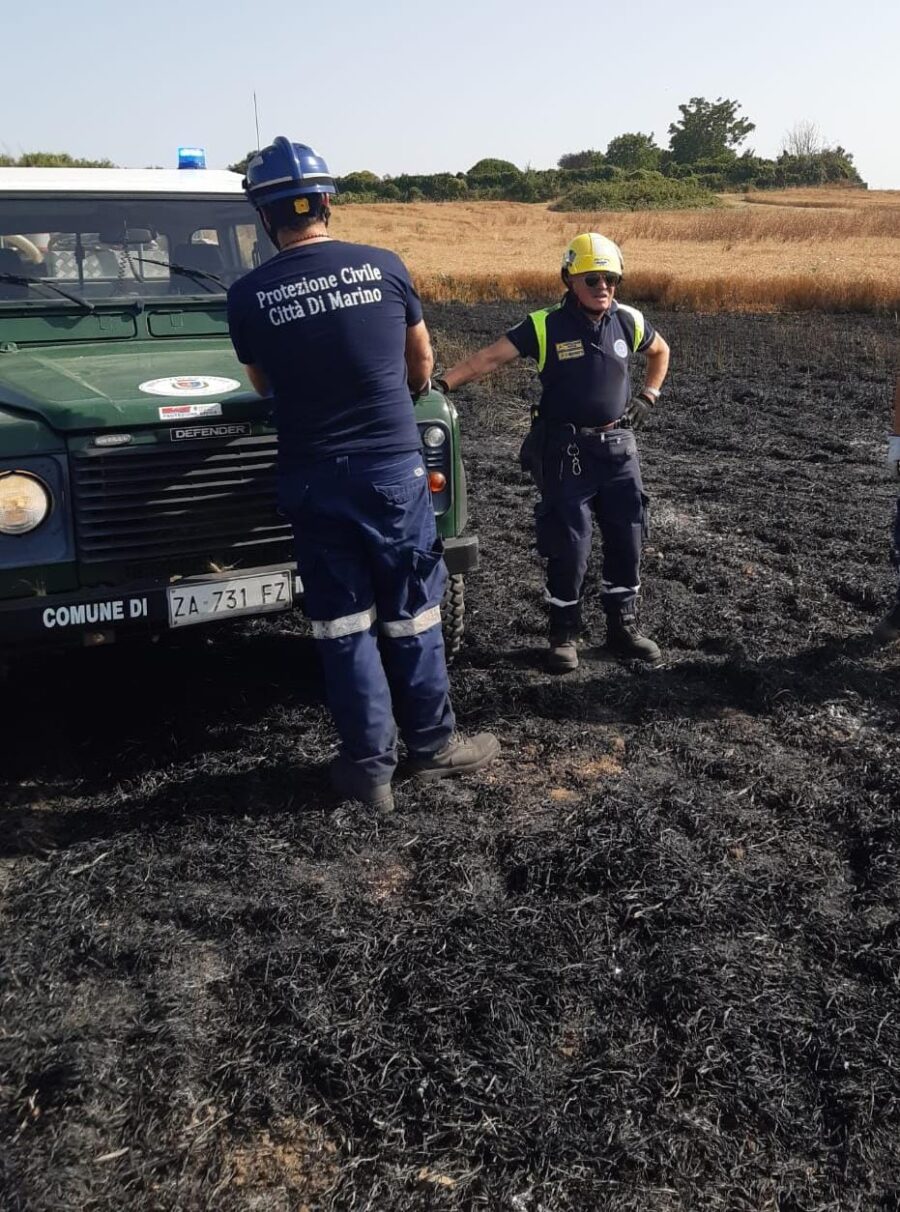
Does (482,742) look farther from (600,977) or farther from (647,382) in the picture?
(647,382)

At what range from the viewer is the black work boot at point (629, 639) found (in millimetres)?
5094

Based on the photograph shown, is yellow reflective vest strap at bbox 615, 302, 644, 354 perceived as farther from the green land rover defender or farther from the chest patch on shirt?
the green land rover defender

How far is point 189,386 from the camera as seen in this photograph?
3.95m

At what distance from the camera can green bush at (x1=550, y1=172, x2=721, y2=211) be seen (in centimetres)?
5116

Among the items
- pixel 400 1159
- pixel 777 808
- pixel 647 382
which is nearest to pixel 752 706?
pixel 777 808

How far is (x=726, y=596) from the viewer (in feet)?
19.6

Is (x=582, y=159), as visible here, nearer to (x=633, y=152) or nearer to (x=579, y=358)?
(x=633, y=152)

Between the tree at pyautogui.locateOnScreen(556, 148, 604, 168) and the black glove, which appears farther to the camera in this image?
the tree at pyautogui.locateOnScreen(556, 148, 604, 168)

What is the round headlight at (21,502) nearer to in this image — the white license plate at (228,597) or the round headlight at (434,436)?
the white license plate at (228,597)

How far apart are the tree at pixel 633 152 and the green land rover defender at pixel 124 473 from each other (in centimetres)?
7152

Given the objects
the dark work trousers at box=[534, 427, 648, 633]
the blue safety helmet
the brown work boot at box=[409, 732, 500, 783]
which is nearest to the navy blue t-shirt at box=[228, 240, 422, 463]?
the blue safety helmet

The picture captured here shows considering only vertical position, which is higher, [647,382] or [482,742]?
[647,382]

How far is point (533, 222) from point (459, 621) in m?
44.3

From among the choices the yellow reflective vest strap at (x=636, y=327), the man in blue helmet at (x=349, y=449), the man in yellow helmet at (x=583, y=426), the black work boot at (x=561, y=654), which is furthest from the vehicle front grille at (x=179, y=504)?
the yellow reflective vest strap at (x=636, y=327)
